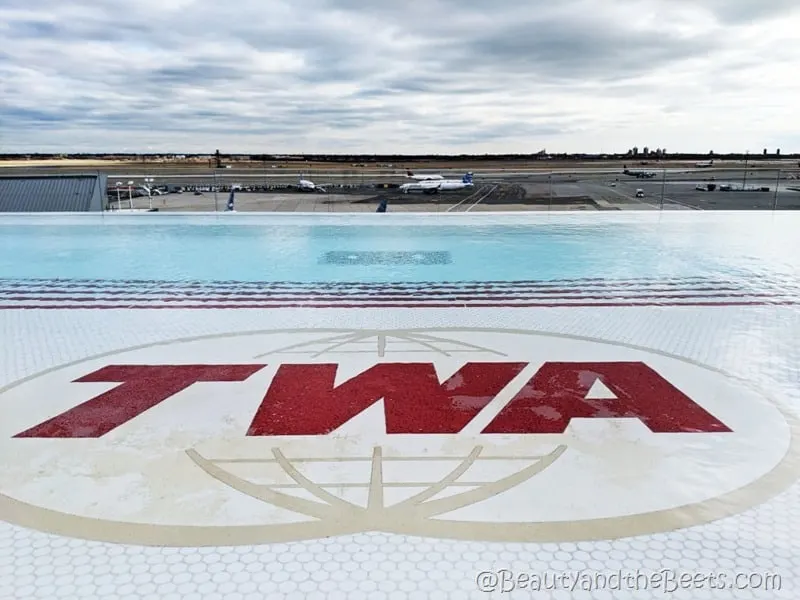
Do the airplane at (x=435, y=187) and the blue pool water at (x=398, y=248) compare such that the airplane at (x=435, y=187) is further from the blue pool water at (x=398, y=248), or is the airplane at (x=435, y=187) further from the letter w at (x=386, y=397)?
the letter w at (x=386, y=397)

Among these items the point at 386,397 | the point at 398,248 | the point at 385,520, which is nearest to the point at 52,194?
the point at 398,248

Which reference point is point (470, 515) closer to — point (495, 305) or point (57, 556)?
point (57, 556)

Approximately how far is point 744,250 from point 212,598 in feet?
41.2

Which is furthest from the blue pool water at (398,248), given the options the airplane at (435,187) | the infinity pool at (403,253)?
the airplane at (435,187)


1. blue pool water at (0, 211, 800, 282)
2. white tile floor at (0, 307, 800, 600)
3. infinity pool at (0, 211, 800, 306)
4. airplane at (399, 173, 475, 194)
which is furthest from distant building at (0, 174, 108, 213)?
airplane at (399, 173, 475, 194)

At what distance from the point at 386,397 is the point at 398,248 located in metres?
8.54

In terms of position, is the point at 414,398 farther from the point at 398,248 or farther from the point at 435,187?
the point at 435,187

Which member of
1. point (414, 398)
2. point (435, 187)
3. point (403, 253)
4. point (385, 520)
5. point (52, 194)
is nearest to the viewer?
point (385, 520)

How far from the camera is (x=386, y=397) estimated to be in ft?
15.5

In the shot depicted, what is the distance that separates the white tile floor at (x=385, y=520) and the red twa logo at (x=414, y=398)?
5.5 inches

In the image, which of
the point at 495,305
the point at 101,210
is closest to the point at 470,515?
the point at 495,305

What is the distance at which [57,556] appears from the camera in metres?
2.84

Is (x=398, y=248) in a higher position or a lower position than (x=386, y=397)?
higher

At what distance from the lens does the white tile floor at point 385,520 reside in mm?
2666
